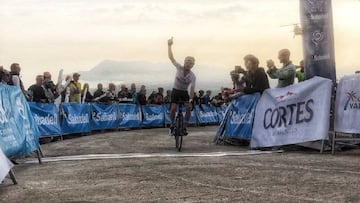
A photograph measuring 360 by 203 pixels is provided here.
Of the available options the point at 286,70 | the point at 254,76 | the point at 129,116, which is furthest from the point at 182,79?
the point at 129,116

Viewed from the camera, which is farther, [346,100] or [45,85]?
[45,85]

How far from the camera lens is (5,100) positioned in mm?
9469

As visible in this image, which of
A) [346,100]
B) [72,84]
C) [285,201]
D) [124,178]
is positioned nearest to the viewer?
[285,201]

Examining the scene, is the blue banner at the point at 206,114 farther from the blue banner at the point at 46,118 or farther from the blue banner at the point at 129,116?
the blue banner at the point at 46,118

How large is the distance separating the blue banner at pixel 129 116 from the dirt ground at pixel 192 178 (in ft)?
37.9

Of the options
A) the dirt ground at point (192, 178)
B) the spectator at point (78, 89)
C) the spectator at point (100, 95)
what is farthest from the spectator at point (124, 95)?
the dirt ground at point (192, 178)

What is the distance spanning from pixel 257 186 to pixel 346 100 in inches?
181

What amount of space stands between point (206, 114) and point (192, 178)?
2133cm

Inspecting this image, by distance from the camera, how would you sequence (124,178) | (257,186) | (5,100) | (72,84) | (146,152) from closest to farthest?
(257,186)
(124,178)
(5,100)
(146,152)
(72,84)

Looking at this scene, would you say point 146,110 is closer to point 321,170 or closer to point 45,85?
point 45,85

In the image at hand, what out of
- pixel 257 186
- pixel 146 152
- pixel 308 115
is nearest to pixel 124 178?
pixel 257 186

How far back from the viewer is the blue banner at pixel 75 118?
17722 mm

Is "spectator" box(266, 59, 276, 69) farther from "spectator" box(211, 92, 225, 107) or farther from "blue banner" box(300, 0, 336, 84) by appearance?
"spectator" box(211, 92, 225, 107)

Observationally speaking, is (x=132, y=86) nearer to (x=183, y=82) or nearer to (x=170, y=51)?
(x=183, y=82)
